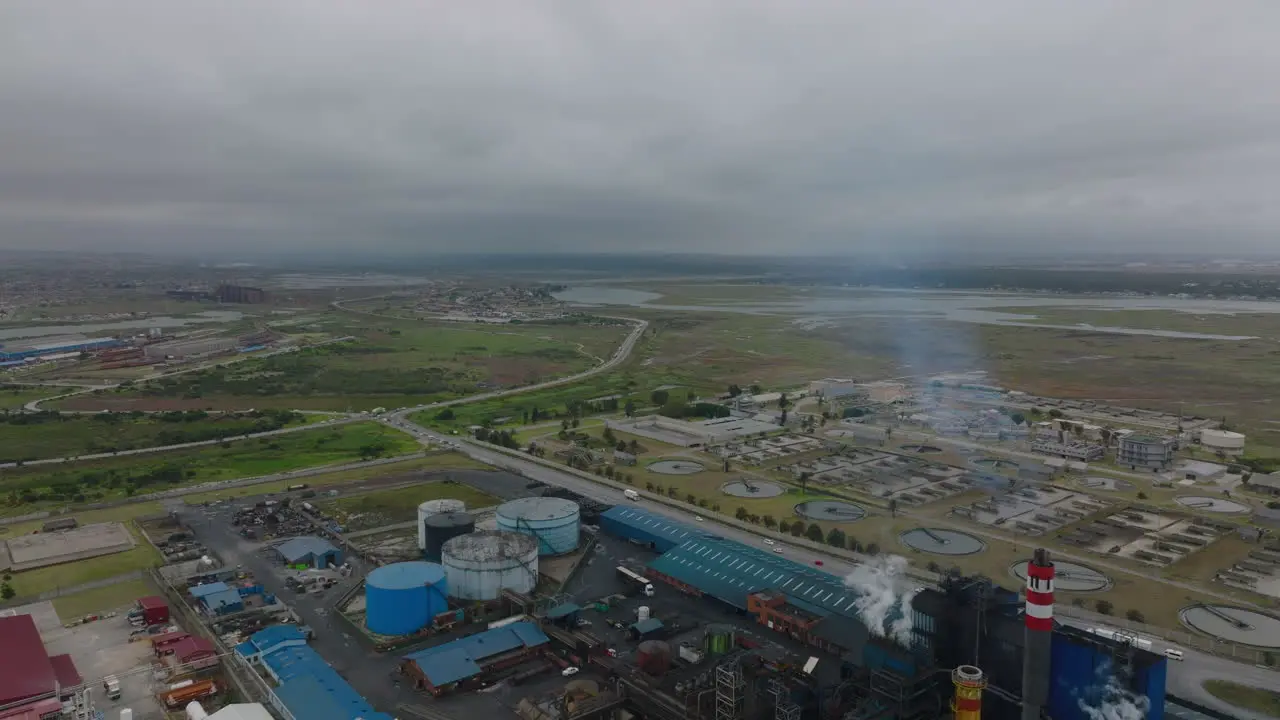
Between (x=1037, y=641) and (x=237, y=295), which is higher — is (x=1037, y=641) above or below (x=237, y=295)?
below

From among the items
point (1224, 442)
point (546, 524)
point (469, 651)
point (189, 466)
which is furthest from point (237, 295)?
point (1224, 442)

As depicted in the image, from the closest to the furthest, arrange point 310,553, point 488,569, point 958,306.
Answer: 1. point 488,569
2. point 310,553
3. point 958,306

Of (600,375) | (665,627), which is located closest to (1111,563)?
(665,627)

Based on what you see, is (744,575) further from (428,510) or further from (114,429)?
(114,429)

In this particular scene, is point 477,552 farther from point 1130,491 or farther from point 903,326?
point 903,326

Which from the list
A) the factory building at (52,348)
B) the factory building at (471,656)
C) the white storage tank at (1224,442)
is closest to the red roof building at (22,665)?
the factory building at (471,656)

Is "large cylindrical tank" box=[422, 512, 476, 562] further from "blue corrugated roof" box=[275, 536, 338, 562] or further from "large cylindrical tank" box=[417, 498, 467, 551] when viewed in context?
"blue corrugated roof" box=[275, 536, 338, 562]

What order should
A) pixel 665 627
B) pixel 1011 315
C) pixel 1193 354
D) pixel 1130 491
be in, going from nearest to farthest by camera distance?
pixel 665 627
pixel 1130 491
pixel 1193 354
pixel 1011 315
